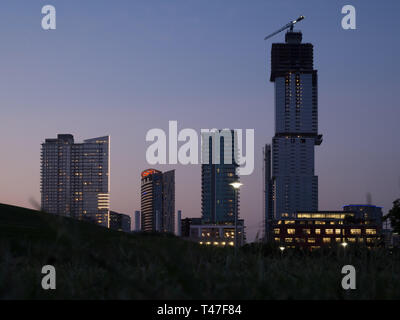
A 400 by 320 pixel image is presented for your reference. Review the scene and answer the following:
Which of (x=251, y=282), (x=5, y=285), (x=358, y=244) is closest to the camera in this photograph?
(x=5, y=285)

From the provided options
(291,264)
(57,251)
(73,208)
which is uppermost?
(73,208)

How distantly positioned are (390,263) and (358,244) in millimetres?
614

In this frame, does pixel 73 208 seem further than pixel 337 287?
No

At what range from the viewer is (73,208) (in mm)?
2871

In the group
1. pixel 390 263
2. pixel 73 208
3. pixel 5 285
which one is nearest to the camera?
pixel 73 208
